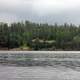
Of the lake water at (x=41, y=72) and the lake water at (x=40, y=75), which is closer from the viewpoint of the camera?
the lake water at (x=40, y=75)

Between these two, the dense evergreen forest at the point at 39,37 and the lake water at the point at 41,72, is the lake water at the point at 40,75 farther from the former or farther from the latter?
the dense evergreen forest at the point at 39,37

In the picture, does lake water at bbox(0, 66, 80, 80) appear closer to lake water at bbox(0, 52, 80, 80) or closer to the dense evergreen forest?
lake water at bbox(0, 52, 80, 80)

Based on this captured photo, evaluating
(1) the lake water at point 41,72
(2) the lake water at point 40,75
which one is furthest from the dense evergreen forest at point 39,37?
(2) the lake water at point 40,75

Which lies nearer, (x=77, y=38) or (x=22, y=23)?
(x=77, y=38)

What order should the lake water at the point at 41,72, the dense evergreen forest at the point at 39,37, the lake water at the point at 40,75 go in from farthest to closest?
the dense evergreen forest at the point at 39,37 → the lake water at the point at 41,72 → the lake water at the point at 40,75

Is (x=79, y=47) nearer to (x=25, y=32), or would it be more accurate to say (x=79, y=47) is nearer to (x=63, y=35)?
(x=63, y=35)

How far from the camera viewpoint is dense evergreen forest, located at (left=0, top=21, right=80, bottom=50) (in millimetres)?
86375

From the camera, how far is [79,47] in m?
87.8

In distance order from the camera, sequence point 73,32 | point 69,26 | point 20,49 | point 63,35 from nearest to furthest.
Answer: point 20,49 → point 63,35 → point 73,32 → point 69,26

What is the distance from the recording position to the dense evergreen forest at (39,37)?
86375mm

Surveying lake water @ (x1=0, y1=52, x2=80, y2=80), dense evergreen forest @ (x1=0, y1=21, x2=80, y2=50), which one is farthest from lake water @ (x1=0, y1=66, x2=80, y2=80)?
dense evergreen forest @ (x1=0, y1=21, x2=80, y2=50)

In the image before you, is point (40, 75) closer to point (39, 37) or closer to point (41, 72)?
point (41, 72)

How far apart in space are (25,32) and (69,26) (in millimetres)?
16482

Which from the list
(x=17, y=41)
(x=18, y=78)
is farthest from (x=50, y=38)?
(x=18, y=78)
